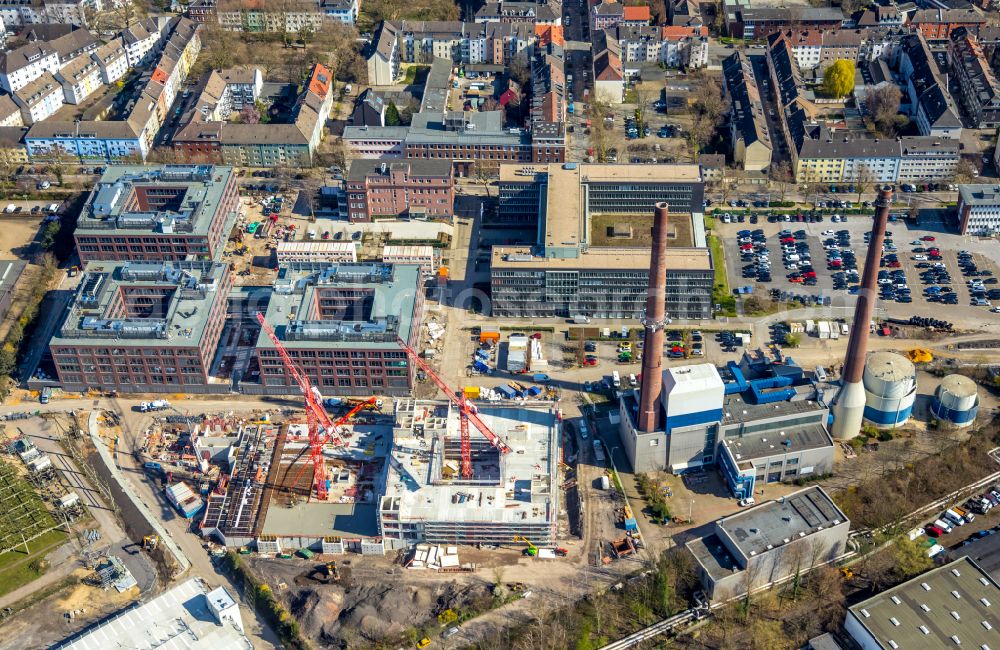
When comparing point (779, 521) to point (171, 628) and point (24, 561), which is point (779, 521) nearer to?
point (171, 628)

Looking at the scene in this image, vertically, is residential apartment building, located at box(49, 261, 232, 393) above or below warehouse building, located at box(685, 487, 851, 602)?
above

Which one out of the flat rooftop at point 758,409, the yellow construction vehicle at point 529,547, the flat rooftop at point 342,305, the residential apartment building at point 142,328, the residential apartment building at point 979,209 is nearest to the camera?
the yellow construction vehicle at point 529,547

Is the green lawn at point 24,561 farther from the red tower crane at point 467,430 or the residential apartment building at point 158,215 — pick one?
the residential apartment building at point 158,215

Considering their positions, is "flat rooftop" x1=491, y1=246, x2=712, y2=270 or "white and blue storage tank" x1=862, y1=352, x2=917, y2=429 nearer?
"white and blue storage tank" x1=862, y1=352, x2=917, y2=429

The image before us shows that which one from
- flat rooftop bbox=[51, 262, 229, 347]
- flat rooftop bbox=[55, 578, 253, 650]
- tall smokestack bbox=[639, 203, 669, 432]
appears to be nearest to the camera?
flat rooftop bbox=[55, 578, 253, 650]

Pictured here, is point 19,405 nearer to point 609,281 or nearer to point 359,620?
point 359,620

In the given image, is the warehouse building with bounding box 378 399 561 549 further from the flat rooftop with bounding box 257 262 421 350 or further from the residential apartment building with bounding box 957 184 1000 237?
the residential apartment building with bounding box 957 184 1000 237

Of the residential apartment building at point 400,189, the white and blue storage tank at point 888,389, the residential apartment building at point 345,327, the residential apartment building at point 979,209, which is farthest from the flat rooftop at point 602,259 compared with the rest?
the residential apartment building at point 979,209

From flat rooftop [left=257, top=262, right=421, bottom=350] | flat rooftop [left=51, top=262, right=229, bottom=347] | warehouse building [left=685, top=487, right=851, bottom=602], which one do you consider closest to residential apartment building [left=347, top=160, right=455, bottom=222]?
flat rooftop [left=257, top=262, right=421, bottom=350]
